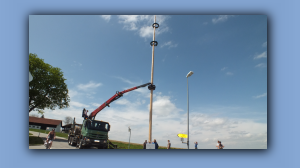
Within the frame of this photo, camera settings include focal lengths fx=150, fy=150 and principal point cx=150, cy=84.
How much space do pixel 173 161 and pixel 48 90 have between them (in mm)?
6432

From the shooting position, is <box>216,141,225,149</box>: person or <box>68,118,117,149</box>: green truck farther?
<box>68,118,117,149</box>: green truck

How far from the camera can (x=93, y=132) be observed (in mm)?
6664

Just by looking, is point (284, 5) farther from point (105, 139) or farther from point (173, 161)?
point (105, 139)

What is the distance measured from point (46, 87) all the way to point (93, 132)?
121 inches

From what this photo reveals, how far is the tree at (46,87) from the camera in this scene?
5.51 meters

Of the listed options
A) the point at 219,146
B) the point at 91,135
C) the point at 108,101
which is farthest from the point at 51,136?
the point at 219,146

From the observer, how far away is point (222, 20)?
5258 millimetres

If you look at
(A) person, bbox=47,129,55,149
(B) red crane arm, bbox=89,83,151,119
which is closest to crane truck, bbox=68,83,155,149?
(B) red crane arm, bbox=89,83,151,119

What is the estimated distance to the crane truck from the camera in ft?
17.8

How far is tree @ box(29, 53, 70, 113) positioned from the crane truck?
1196 mm

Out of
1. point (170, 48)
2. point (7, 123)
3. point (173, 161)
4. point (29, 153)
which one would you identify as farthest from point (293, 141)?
point (7, 123)

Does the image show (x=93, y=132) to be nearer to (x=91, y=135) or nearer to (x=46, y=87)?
(x=91, y=135)

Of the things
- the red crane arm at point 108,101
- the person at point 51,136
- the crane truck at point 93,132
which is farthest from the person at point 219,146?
the person at point 51,136

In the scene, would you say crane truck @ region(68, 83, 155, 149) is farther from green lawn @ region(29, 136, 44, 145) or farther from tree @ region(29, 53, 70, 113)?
tree @ region(29, 53, 70, 113)
